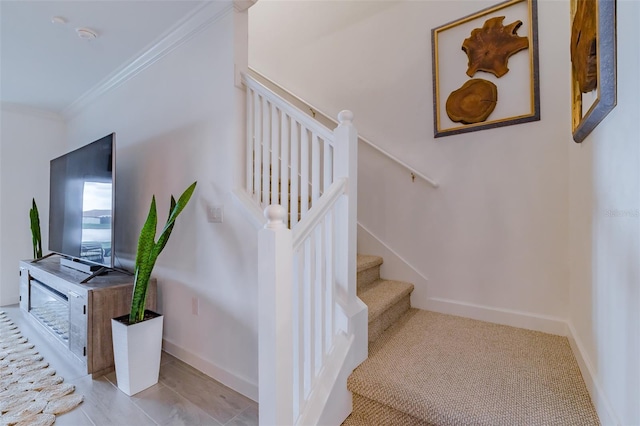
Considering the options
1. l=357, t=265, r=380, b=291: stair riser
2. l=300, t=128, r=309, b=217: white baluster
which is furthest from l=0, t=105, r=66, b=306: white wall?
Answer: l=357, t=265, r=380, b=291: stair riser

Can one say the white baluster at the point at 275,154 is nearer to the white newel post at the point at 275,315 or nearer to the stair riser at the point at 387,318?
the white newel post at the point at 275,315

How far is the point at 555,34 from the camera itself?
181 centimetres

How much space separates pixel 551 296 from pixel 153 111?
3.17 metres

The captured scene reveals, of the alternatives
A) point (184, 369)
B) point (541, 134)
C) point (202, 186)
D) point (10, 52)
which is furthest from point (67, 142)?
point (541, 134)

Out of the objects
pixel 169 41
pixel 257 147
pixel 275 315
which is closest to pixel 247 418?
pixel 275 315

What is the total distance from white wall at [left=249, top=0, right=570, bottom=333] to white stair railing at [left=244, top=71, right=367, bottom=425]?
3.08 feet

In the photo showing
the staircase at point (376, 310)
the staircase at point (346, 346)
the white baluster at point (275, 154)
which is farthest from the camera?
the white baluster at point (275, 154)

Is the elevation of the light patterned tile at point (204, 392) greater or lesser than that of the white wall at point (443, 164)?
lesser

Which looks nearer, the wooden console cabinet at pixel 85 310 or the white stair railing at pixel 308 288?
the white stair railing at pixel 308 288

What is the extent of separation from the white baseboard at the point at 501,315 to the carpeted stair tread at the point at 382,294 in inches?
9.9

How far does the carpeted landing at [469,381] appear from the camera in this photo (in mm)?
1128

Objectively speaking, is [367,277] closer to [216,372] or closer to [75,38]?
[216,372]

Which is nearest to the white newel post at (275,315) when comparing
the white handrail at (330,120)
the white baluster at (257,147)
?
the white baluster at (257,147)

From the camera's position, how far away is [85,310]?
6.51 feet
